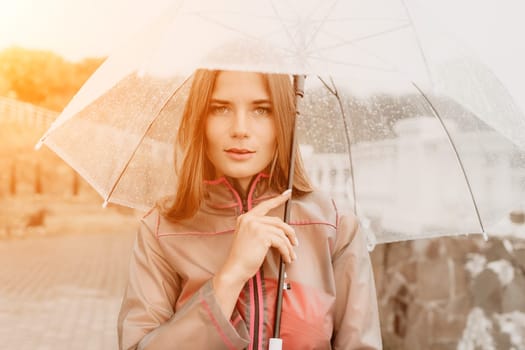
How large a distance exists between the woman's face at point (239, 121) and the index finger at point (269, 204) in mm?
112

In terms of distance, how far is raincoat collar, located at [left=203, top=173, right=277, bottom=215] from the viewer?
127cm

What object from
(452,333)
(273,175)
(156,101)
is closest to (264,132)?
(273,175)

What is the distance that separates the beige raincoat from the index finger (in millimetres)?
98

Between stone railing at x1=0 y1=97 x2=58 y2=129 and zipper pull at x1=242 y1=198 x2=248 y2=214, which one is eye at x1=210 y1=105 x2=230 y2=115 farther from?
stone railing at x1=0 y1=97 x2=58 y2=129

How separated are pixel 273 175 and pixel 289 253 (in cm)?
25

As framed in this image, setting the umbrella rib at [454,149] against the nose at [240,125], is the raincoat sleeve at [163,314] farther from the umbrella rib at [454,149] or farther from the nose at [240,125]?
the umbrella rib at [454,149]

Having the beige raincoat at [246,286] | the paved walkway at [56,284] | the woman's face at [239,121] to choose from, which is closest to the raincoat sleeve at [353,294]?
the beige raincoat at [246,286]

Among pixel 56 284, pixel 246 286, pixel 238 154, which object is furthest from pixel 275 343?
pixel 56 284

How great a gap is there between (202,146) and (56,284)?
1.25m

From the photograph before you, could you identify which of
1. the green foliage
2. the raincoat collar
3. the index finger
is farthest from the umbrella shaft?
the green foliage

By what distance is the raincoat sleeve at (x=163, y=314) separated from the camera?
110 cm

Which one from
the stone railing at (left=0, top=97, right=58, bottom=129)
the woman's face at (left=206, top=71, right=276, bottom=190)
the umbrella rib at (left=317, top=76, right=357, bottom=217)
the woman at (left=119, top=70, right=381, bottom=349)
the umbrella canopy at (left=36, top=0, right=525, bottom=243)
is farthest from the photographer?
the stone railing at (left=0, top=97, right=58, bottom=129)

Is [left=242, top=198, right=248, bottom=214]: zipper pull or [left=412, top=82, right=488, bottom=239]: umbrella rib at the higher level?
[left=412, top=82, right=488, bottom=239]: umbrella rib

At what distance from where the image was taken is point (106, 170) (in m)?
1.34
